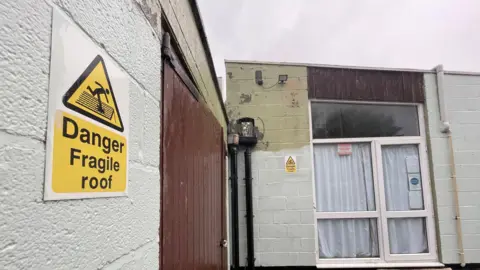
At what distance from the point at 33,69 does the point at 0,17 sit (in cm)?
9

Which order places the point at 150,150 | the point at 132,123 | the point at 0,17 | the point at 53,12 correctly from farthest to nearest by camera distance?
the point at 150,150 → the point at 132,123 → the point at 53,12 → the point at 0,17

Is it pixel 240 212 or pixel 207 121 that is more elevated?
pixel 207 121

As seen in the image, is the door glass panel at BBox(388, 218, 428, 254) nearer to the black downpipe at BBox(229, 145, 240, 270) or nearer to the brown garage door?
the black downpipe at BBox(229, 145, 240, 270)

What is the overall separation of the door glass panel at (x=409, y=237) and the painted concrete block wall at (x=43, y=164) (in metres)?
4.19

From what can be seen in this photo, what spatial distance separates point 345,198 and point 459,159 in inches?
59.8

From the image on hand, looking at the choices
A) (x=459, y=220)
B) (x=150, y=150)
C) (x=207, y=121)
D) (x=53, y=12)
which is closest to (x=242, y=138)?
(x=207, y=121)

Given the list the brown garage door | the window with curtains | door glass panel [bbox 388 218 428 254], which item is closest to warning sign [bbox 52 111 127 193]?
the brown garage door

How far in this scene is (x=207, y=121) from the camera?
2281mm

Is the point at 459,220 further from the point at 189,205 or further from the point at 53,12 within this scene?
the point at 53,12

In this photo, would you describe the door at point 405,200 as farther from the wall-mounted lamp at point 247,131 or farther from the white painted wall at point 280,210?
the wall-mounted lamp at point 247,131

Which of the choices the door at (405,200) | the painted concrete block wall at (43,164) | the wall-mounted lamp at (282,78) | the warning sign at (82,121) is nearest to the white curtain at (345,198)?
the door at (405,200)

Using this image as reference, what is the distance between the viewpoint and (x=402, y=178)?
450 cm

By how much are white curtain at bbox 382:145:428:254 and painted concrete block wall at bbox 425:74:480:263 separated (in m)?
0.24

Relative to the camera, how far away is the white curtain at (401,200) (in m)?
4.39
